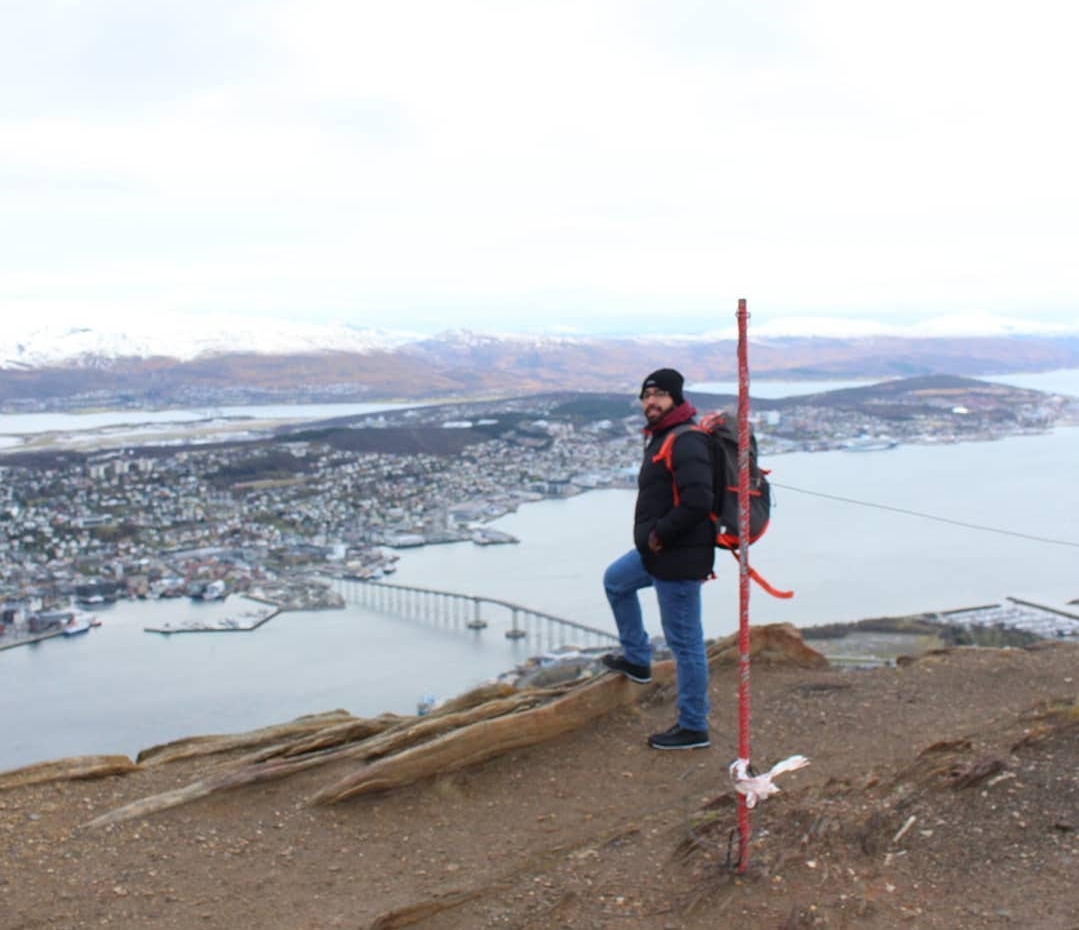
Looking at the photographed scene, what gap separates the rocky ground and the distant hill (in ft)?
208

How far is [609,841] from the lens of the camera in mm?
3549

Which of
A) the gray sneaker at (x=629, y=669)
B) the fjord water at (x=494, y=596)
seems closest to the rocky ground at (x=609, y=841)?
the gray sneaker at (x=629, y=669)

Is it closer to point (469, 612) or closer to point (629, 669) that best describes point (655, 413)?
point (629, 669)

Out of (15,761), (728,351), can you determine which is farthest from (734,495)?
(728,351)

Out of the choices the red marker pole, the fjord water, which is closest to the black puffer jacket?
the red marker pole

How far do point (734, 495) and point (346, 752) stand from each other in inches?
78.2

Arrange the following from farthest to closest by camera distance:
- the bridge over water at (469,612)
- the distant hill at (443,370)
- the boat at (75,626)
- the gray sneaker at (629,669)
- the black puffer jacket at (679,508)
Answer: the distant hill at (443,370) → the boat at (75,626) → the bridge over water at (469,612) → the gray sneaker at (629,669) → the black puffer jacket at (679,508)

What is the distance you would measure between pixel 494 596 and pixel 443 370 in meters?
72.1

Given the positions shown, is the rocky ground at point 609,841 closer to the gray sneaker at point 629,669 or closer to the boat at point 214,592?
the gray sneaker at point 629,669

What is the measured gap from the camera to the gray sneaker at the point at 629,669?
15.8ft

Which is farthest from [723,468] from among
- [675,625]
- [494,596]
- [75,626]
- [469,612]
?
[494,596]

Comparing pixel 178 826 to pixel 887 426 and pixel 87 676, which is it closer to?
pixel 87 676

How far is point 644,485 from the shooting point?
4.05 m

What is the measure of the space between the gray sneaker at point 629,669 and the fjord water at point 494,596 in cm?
603
